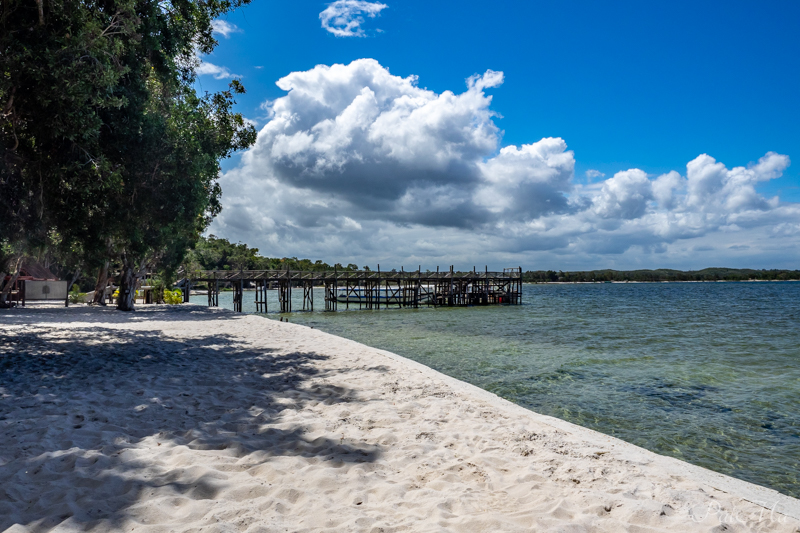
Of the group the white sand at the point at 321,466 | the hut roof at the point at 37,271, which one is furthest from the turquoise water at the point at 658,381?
the hut roof at the point at 37,271

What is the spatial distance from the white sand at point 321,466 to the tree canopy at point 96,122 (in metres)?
4.23

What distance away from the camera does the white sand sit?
323cm

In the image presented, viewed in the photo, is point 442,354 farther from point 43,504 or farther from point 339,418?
point 43,504

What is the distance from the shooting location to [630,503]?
365cm

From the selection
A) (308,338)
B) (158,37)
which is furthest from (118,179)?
(308,338)

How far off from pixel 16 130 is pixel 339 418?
9487mm

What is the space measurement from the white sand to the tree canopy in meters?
4.23

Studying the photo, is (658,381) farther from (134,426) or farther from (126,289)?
(126,289)

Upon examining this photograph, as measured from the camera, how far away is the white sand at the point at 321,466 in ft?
10.6

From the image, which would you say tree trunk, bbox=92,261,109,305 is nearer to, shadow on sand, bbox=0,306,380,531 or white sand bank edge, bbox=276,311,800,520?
shadow on sand, bbox=0,306,380,531

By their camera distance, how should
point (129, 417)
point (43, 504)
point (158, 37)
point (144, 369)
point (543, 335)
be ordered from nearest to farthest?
point (43, 504) → point (129, 417) → point (144, 369) → point (158, 37) → point (543, 335)

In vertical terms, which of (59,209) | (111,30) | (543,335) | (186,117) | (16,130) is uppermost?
(111,30)

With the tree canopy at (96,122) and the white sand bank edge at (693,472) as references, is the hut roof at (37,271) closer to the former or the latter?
the tree canopy at (96,122)

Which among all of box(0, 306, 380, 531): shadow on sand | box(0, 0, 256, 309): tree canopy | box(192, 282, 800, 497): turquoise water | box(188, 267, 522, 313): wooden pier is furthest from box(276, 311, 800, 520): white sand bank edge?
box(188, 267, 522, 313): wooden pier
